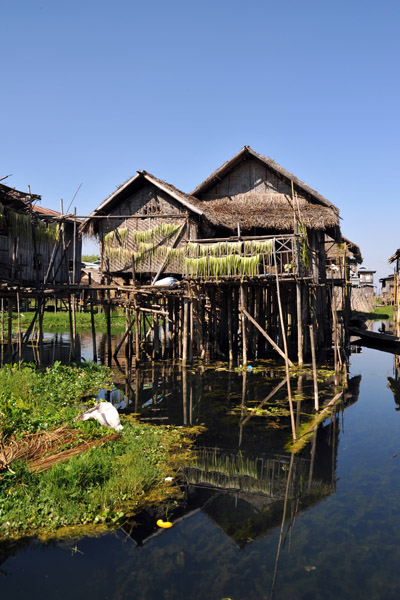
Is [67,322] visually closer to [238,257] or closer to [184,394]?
[238,257]

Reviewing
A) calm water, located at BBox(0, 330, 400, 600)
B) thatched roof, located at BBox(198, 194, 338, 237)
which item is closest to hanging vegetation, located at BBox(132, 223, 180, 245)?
thatched roof, located at BBox(198, 194, 338, 237)

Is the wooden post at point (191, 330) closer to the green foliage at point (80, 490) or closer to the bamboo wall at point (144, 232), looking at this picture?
the bamboo wall at point (144, 232)

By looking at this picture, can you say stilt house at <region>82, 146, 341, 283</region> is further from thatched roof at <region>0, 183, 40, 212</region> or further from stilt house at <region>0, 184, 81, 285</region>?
thatched roof at <region>0, 183, 40, 212</region>

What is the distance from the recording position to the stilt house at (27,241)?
15414 mm

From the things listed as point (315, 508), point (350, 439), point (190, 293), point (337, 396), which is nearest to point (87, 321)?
point (190, 293)

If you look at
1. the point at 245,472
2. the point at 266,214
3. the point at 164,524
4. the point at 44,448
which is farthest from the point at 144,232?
the point at 164,524

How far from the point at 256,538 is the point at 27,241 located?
1371 centimetres

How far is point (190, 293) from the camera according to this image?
60.0 feet

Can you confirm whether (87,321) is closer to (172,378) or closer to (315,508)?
(172,378)

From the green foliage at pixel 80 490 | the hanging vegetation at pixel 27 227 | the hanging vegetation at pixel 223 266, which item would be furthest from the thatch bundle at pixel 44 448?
the hanging vegetation at pixel 223 266

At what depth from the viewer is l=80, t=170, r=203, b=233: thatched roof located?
18.1m

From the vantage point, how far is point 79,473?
21.4 ft

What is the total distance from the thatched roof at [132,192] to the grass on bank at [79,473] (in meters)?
10.3

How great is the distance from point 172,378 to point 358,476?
28.3ft
